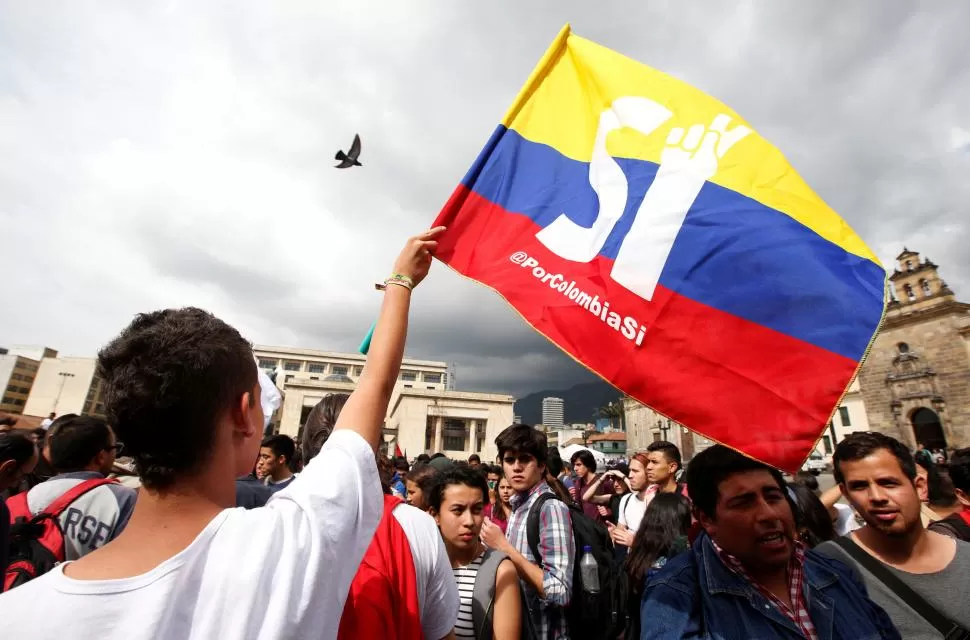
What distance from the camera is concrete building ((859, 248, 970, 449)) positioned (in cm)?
3297

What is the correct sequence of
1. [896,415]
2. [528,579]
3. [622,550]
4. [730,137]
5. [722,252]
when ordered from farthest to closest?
1. [896,415]
2. [622,550]
3. [528,579]
4. [730,137]
5. [722,252]

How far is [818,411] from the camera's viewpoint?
6.84 feet

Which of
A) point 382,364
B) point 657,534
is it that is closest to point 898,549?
point 657,534

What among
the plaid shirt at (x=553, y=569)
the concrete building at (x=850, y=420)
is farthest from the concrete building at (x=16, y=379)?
the concrete building at (x=850, y=420)

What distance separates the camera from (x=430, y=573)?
1762mm

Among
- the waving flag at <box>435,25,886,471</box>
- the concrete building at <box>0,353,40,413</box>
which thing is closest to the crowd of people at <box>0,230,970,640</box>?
the waving flag at <box>435,25,886,471</box>

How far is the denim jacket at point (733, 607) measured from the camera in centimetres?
200

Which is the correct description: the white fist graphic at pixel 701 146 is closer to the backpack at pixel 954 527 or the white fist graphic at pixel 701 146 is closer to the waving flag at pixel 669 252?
the waving flag at pixel 669 252

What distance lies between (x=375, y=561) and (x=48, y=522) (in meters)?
2.25

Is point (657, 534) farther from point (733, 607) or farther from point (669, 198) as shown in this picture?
point (669, 198)

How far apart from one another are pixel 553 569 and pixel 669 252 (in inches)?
84.6

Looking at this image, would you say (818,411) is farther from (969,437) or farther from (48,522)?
(969,437)

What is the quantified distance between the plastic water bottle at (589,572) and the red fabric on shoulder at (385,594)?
7.13ft

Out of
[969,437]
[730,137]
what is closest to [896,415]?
[969,437]
